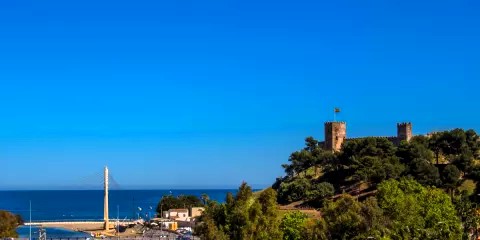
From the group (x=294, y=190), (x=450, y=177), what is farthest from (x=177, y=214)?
(x=450, y=177)

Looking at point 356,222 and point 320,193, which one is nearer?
point 356,222

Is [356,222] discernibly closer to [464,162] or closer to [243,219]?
[243,219]

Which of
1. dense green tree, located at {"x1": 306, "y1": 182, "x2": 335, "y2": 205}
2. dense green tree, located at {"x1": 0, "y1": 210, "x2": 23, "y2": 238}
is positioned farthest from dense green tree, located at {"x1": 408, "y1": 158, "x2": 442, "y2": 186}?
dense green tree, located at {"x1": 0, "y1": 210, "x2": 23, "y2": 238}

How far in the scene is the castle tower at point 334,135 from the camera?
10493 cm

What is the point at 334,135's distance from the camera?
105188 millimetres

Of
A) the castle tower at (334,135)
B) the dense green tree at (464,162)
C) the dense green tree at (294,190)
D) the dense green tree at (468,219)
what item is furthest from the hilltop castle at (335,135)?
the dense green tree at (468,219)

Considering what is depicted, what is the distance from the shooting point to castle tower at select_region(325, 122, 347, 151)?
4131 inches

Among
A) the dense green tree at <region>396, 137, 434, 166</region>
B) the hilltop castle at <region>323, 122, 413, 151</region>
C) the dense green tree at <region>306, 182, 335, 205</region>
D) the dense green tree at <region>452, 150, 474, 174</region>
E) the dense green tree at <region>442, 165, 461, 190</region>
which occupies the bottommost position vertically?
the dense green tree at <region>306, 182, 335, 205</region>

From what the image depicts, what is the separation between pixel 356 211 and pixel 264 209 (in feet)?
24.9

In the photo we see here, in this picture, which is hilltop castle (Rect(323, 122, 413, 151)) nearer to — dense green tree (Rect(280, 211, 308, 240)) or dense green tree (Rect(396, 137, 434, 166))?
dense green tree (Rect(396, 137, 434, 166))

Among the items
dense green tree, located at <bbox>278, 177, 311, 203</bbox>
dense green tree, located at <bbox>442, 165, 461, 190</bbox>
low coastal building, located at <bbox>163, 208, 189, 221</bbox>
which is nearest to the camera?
dense green tree, located at <bbox>442, 165, 461, 190</bbox>

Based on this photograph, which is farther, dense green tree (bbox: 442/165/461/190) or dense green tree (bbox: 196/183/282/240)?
dense green tree (bbox: 442/165/461/190)

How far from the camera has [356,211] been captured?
48312 mm

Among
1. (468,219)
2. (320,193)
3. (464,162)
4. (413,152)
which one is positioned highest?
(413,152)
